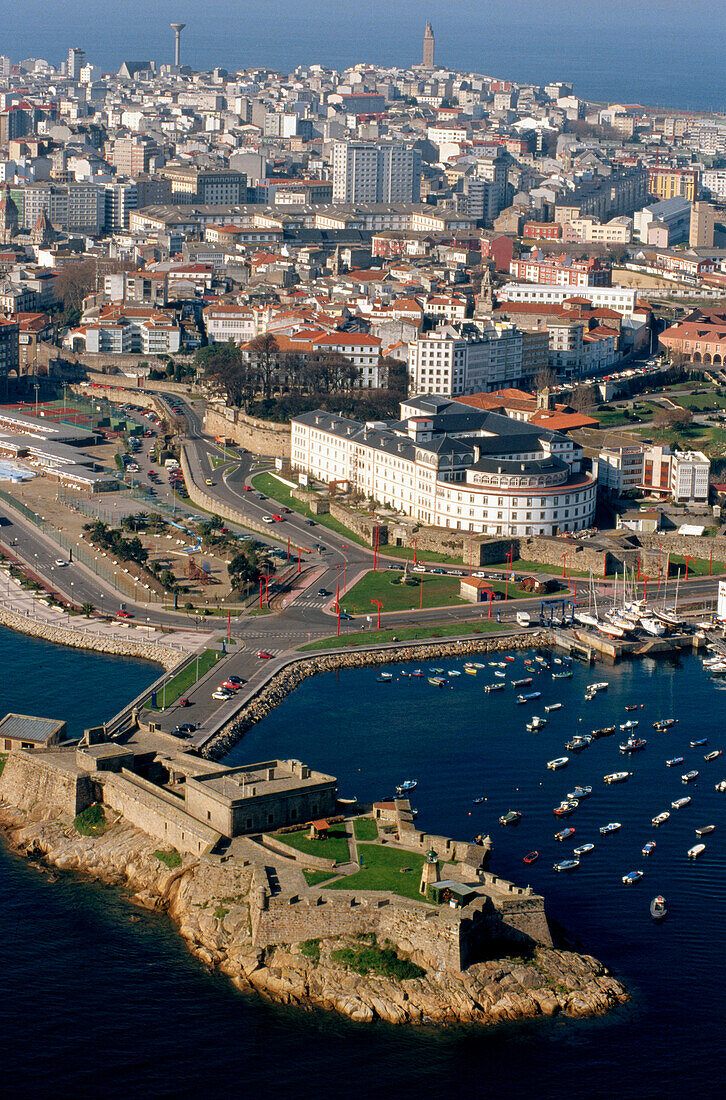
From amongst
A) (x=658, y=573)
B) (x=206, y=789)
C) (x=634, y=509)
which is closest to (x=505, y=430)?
(x=634, y=509)

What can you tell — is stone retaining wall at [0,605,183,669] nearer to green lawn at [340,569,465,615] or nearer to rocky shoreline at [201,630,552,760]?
rocky shoreline at [201,630,552,760]

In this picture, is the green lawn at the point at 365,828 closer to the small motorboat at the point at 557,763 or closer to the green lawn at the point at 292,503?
the small motorboat at the point at 557,763

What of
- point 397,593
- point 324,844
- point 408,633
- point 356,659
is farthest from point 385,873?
point 397,593

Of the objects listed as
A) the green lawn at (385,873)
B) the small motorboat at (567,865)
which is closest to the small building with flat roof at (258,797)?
the green lawn at (385,873)

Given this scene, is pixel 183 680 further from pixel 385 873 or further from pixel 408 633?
pixel 385 873

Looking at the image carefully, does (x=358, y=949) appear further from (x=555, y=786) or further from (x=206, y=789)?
(x=555, y=786)

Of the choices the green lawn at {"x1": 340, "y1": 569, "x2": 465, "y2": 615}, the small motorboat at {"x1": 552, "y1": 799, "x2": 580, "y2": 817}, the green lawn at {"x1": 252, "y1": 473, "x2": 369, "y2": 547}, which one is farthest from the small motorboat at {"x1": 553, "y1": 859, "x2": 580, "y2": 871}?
the green lawn at {"x1": 252, "y1": 473, "x2": 369, "y2": 547}
